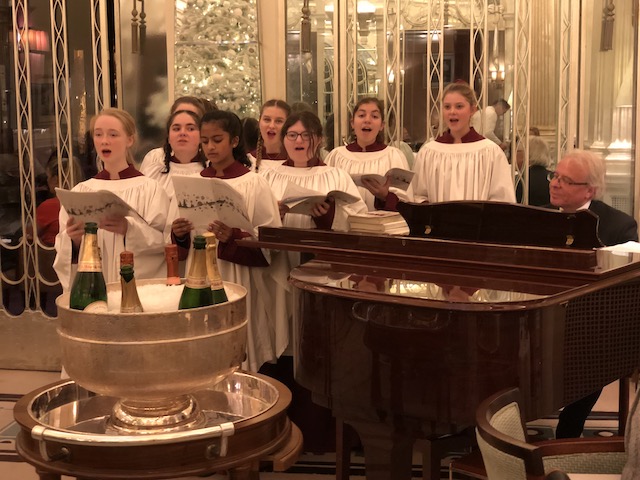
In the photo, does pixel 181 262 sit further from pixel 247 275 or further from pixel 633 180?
pixel 633 180

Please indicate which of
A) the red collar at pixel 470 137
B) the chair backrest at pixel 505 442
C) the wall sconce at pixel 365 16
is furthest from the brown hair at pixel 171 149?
the chair backrest at pixel 505 442

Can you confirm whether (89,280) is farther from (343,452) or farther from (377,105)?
(377,105)

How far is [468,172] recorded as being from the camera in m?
5.24

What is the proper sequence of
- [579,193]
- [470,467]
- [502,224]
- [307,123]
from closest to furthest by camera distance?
[470,467] < [502,224] < [579,193] < [307,123]

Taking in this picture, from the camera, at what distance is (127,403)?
6.61 ft

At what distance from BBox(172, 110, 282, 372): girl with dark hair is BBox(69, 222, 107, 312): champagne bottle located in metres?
1.98

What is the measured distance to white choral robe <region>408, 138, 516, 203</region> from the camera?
205 inches

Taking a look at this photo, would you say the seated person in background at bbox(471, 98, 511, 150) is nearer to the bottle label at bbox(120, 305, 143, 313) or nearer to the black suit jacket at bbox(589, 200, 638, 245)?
the black suit jacket at bbox(589, 200, 638, 245)

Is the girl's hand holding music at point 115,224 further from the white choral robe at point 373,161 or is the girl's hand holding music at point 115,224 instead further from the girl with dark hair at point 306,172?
the white choral robe at point 373,161

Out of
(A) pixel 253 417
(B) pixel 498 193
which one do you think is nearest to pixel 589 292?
(A) pixel 253 417

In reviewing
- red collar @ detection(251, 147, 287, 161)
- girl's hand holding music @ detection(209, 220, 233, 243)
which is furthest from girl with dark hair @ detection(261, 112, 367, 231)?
girl's hand holding music @ detection(209, 220, 233, 243)

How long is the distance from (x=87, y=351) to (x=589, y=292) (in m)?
1.55

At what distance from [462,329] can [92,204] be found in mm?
1803

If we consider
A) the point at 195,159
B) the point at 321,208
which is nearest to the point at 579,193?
the point at 321,208
